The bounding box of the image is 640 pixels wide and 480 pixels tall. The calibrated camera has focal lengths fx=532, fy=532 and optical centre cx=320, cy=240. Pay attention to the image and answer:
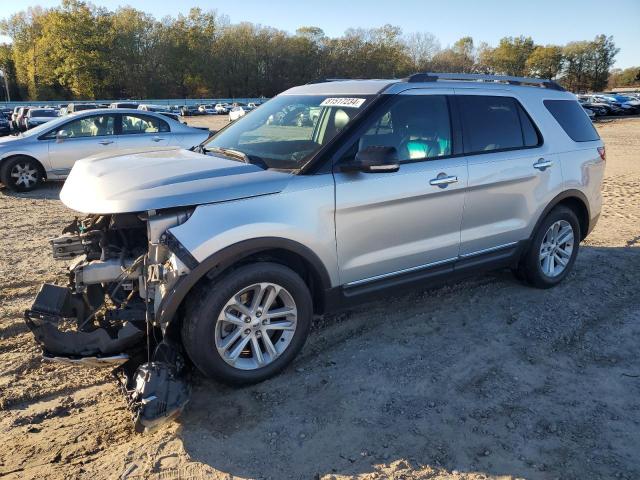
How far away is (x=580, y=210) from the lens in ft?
17.9

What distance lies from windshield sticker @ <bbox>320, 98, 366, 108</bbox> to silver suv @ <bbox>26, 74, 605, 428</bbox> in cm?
2

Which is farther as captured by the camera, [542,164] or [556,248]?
[556,248]

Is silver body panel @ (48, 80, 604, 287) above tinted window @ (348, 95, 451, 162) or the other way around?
the other way around

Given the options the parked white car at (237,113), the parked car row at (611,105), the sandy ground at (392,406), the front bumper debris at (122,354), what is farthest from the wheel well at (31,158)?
the parked car row at (611,105)

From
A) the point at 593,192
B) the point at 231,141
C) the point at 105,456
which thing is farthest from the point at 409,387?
the point at 593,192

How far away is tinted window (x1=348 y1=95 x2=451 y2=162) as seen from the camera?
3914mm

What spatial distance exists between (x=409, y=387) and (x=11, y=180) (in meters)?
9.53

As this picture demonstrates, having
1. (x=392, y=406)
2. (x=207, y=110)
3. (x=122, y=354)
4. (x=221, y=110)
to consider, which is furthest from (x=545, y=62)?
(x=122, y=354)

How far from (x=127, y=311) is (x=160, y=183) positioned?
0.82 m

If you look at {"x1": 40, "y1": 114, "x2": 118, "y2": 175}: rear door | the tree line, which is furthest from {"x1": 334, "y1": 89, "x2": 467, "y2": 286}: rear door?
the tree line

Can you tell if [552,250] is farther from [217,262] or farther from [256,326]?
[217,262]

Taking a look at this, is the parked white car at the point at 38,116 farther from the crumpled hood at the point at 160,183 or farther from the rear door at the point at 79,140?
the crumpled hood at the point at 160,183

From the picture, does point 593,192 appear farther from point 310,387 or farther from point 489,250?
point 310,387

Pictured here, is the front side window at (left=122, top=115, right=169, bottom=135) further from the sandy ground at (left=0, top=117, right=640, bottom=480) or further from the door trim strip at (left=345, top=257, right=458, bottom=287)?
the door trim strip at (left=345, top=257, right=458, bottom=287)
